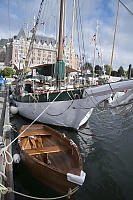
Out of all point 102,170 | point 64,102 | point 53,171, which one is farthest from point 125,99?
point 53,171

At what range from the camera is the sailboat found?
8086 millimetres

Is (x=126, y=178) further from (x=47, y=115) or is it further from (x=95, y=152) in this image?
(x=47, y=115)

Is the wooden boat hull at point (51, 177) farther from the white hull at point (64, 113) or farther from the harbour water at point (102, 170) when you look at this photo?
the white hull at point (64, 113)

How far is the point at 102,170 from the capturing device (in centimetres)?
601

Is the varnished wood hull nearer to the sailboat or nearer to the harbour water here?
the harbour water

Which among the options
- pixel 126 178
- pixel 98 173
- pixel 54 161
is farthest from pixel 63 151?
pixel 126 178

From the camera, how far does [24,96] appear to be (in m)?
12.0

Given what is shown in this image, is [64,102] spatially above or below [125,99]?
below

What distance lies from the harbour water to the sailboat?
3.22ft

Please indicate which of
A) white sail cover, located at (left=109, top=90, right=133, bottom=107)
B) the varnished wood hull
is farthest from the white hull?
the varnished wood hull

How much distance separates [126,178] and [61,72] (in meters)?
7.33

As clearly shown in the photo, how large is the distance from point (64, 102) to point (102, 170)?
453cm

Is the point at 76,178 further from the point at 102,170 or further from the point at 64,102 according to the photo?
the point at 64,102

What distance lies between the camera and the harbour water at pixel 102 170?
472 centimetres
